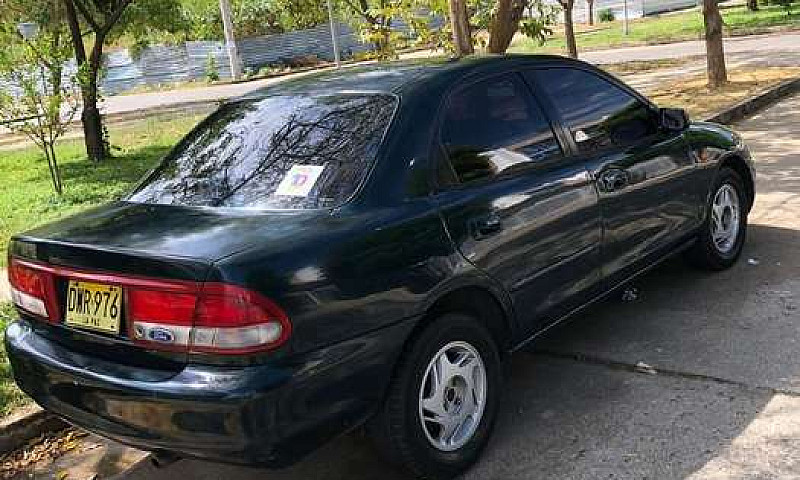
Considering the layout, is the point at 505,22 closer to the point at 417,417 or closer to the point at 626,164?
the point at 626,164

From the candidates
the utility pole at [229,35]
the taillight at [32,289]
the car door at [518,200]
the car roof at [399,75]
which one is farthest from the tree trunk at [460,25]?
the utility pole at [229,35]

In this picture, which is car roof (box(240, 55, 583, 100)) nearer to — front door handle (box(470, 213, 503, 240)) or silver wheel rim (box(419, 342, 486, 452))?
front door handle (box(470, 213, 503, 240))

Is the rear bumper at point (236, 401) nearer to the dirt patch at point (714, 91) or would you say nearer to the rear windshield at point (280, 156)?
the rear windshield at point (280, 156)


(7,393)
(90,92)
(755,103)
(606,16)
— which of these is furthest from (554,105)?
(606,16)

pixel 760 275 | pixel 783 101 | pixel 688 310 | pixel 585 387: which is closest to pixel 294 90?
pixel 585 387

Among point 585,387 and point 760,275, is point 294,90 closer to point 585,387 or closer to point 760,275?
point 585,387

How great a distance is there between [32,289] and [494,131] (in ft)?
6.59

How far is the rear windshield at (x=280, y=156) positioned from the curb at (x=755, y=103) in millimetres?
7416

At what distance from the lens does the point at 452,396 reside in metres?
3.38

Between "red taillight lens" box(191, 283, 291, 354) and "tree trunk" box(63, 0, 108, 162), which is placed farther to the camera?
"tree trunk" box(63, 0, 108, 162)

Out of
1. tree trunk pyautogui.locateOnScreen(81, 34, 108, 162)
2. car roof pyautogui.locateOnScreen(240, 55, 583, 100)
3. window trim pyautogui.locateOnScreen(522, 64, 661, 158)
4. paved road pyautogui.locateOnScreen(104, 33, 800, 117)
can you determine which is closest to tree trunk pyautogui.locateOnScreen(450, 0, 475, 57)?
paved road pyautogui.locateOnScreen(104, 33, 800, 117)

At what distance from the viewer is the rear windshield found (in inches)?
129

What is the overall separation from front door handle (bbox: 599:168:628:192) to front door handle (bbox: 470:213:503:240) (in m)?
0.84

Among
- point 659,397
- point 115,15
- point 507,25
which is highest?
point 115,15
